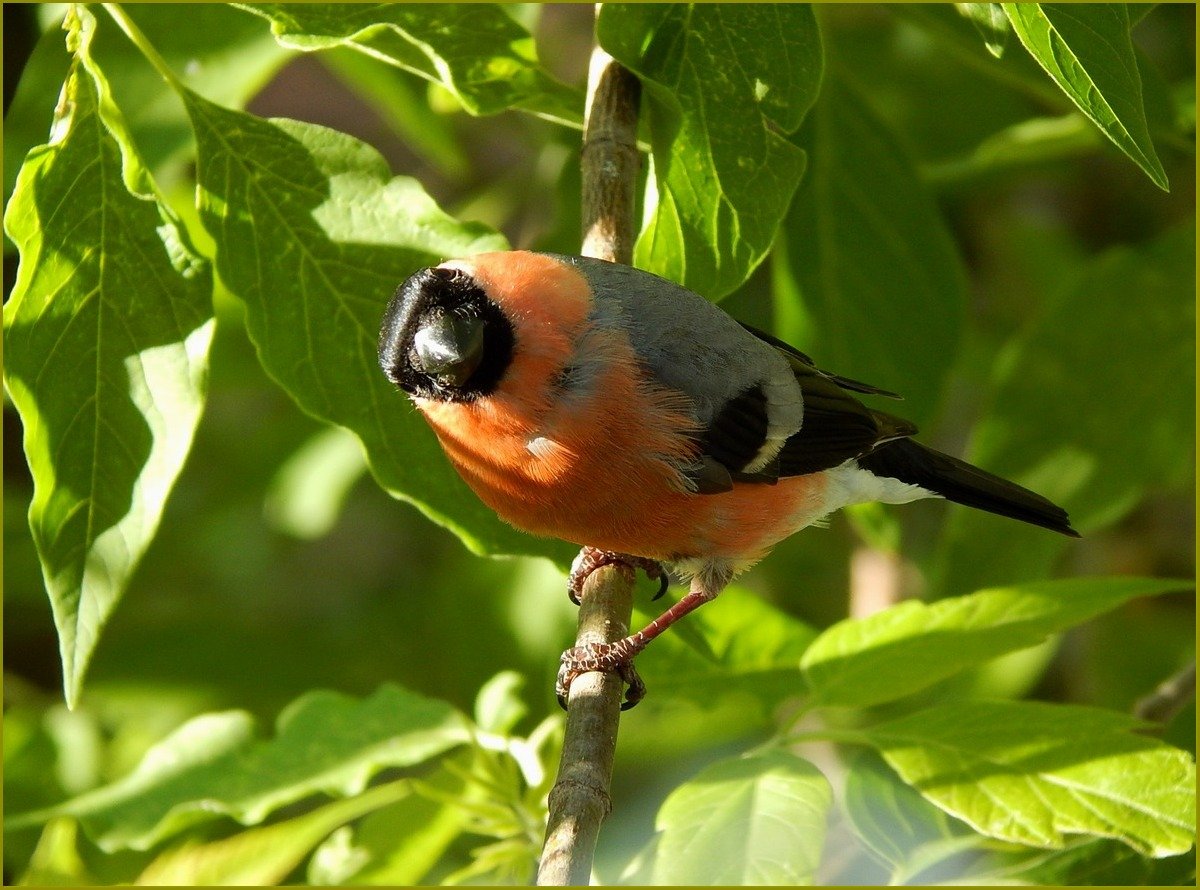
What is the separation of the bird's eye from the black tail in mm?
1231

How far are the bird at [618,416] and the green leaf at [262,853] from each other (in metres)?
0.52

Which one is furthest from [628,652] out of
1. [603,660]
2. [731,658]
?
[731,658]

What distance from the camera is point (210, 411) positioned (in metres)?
5.48

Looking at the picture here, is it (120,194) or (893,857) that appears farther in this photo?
(893,857)

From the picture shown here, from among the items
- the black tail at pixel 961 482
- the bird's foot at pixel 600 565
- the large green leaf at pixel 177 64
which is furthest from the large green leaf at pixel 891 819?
the large green leaf at pixel 177 64

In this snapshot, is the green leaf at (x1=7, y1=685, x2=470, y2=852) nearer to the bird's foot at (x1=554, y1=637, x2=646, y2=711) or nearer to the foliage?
the foliage

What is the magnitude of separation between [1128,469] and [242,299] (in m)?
2.22

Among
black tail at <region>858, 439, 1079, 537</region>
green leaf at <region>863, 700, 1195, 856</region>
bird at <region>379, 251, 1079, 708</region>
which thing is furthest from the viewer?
black tail at <region>858, 439, 1079, 537</region>

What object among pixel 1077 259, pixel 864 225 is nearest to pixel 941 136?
pixel 1077 259

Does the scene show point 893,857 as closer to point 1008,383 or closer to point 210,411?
point 1008,383

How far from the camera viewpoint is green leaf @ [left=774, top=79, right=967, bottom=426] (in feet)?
10.7

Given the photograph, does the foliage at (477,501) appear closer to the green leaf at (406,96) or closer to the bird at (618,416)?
the green leaf at (406,96)

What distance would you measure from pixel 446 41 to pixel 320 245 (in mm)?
448

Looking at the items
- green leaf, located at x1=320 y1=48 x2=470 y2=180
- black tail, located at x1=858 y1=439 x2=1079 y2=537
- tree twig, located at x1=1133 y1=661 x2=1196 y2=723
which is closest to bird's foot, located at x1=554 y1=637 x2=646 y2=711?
black tail, located at x1=858 y1=439 x2=1079 y2=537
